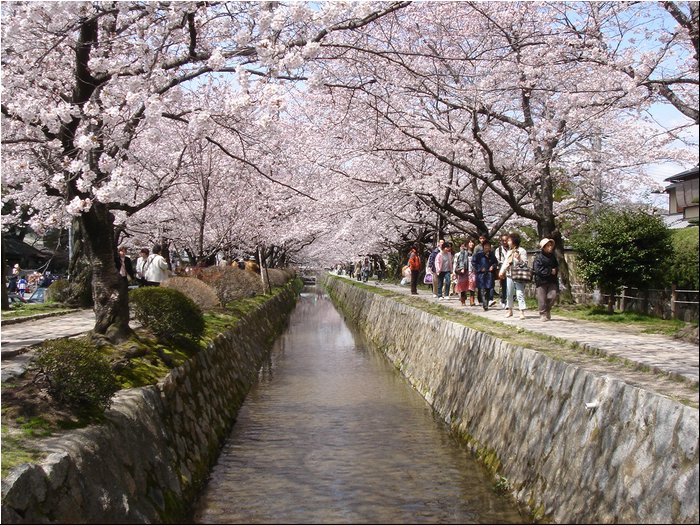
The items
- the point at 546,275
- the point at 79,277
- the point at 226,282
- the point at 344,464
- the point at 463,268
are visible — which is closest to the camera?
the point at 344,464

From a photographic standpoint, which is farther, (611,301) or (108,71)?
(611,301)

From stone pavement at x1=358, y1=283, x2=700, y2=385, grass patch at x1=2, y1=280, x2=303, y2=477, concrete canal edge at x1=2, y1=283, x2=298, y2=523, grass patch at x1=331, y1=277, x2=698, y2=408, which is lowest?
concrete canal edge at x1=2, y1=283, x2=298, y2=523

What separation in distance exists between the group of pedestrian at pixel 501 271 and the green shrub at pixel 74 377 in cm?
878

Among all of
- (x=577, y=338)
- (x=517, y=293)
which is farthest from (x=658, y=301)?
(x=577, y=338)

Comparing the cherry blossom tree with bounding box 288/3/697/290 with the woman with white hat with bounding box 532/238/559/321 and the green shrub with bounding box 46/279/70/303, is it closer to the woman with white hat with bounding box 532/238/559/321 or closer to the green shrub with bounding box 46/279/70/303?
the woman with white hat with bounding box 532/238/559/321

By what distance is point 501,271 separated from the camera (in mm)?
14328

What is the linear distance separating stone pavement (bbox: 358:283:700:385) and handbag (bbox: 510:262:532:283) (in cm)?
82

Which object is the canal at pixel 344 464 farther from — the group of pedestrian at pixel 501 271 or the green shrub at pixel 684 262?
the green shrub at pixel 684 262

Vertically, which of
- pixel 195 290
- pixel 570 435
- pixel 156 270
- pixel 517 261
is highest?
pixel 517 261

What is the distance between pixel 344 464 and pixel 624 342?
4.26 meters

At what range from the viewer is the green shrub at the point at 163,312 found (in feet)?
34.7

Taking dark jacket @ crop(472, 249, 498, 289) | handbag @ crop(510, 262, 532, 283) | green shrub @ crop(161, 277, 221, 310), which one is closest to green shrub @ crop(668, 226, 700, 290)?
handbag @ crop(510, 262, 532, 283)

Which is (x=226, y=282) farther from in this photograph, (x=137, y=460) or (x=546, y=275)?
(x=137, y=460)

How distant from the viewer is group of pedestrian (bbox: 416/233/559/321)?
12.9 meters
